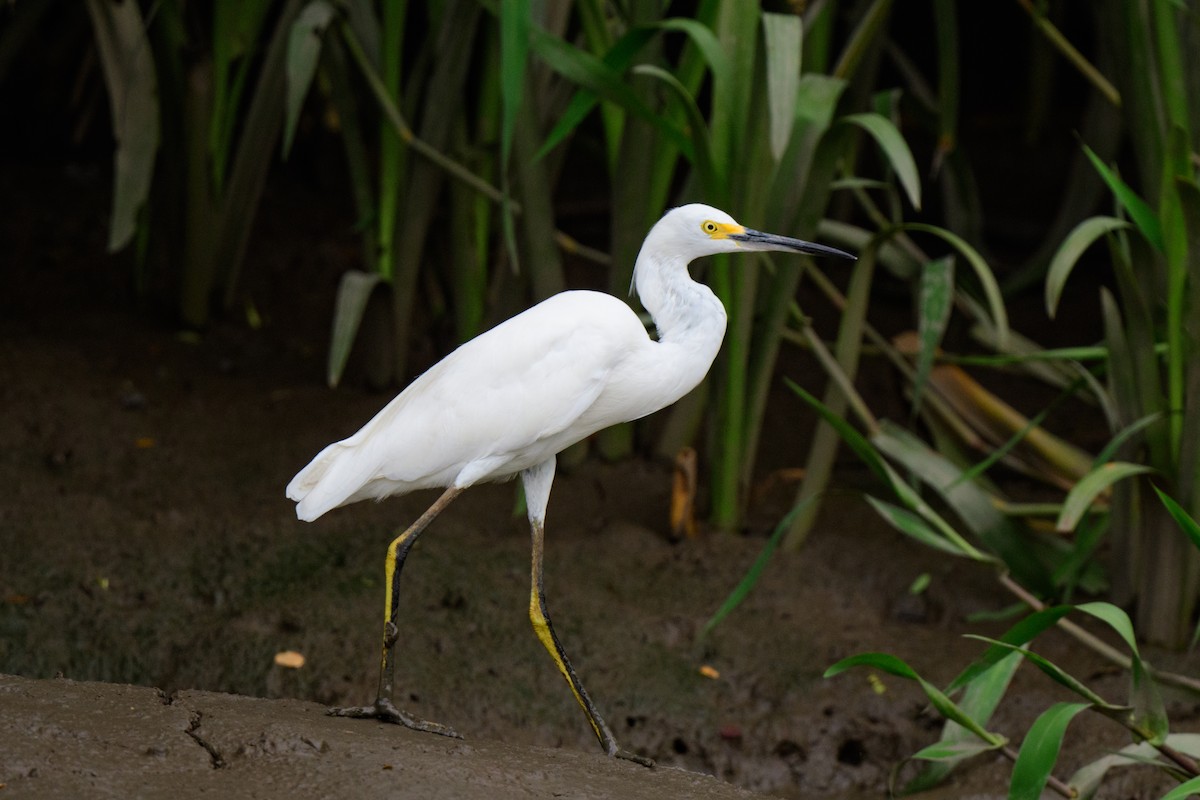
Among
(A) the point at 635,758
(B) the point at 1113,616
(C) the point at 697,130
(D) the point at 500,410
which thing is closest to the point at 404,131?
(C) the point at 697,130

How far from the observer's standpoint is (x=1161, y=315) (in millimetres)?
3328

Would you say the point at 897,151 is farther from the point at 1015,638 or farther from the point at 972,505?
the point at 1015,638

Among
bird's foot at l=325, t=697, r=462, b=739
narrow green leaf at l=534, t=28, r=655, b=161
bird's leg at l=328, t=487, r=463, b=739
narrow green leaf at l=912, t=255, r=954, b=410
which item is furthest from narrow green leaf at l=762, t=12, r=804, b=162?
bird's foot at l=325, t=697, r=462, b=739

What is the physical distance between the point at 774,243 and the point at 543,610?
898 mm

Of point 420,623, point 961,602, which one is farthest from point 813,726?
point 420,623

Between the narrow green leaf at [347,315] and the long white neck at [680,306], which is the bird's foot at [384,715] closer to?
the long white neck at [680,306]

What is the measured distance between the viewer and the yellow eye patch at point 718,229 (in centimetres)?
269

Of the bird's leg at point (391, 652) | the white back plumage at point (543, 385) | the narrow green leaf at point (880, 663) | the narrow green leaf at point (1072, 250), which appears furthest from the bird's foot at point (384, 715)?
the narrow green leaf at point (1072, 250)

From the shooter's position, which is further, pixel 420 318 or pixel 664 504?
pixel 420 318

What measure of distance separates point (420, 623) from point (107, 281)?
7.74ft

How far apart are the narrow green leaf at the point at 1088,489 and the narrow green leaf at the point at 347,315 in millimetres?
1853

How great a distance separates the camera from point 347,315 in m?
3.73

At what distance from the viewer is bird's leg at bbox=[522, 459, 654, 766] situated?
2.73 m

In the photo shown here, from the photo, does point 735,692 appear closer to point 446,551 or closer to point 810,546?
point 810,546
